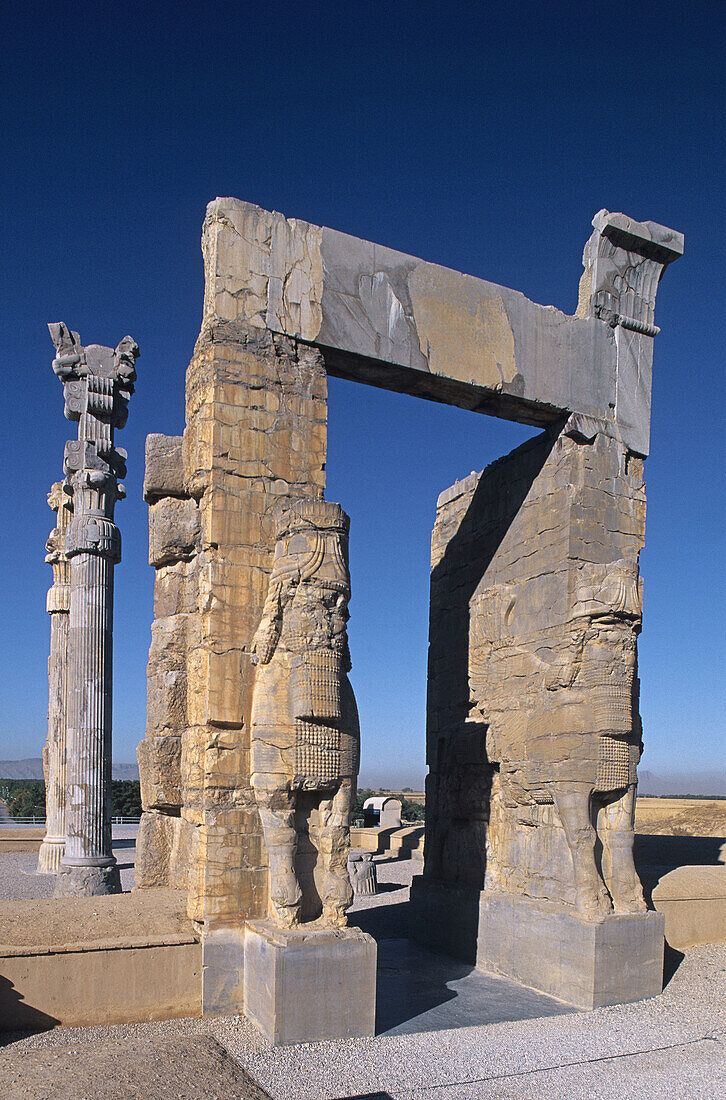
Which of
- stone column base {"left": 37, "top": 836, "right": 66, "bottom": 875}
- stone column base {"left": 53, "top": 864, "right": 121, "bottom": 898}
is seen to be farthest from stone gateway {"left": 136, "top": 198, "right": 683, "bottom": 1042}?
stone column base {"left": 37, "top": 836, "right": 66, "bottom": 875}

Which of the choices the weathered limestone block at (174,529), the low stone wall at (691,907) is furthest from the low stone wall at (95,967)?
the low stone wall at (691,907)

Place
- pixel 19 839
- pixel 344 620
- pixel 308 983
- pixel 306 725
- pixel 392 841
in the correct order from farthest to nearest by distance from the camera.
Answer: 1. pixel 19 839
2. pixel 392 841
3. pixel 344 620
4. pixel 306 725
5. pixel 308 983

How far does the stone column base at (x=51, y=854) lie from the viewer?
13.2 meters

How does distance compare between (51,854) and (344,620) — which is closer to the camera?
(344,620)

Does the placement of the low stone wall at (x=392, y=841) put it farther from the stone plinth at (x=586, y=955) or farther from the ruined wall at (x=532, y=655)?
the stone plinth at (x=586, y=955)

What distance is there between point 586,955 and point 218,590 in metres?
3.68

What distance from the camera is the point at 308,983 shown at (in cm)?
543

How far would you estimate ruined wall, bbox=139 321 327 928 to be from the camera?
5906 mm

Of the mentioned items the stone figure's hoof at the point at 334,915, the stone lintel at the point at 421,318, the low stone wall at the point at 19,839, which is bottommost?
the low stone wall at the point at 19,839

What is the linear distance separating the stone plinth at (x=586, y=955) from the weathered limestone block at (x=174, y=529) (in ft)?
12.7

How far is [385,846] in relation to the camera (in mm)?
16516

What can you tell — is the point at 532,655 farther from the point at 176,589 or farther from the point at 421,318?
the point at 176,589

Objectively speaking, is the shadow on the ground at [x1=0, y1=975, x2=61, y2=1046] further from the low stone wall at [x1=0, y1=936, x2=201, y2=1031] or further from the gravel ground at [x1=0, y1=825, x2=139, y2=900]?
the gravel ground at [x1=0, y1=825, x2=139, y2=900]

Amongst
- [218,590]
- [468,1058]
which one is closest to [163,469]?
[218,590]
